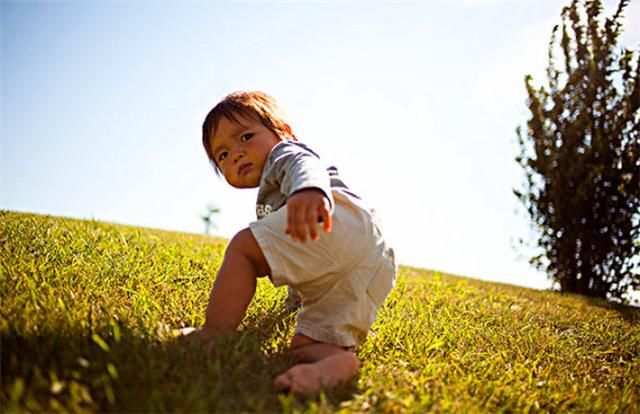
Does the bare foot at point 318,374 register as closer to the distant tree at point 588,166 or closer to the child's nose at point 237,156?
the child's nose at point 237,156

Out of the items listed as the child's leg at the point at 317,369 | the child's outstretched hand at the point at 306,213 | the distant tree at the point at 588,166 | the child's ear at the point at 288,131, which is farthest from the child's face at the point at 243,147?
the distant tree at the point at 588,166

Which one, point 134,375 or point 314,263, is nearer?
point 134,375

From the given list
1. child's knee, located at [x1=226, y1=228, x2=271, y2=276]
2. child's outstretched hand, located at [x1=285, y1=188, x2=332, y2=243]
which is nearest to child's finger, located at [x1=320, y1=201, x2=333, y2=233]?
child's outstretched hand, located at [x1=285, y1=188, x2=332, y2=243]

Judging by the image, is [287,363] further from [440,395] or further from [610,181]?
[610,181]

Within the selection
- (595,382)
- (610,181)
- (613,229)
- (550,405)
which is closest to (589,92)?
(610,181)

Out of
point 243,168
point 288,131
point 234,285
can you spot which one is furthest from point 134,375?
point 288,131

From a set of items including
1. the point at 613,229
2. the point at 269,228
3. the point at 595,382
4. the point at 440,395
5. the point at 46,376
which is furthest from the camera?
the point at 613,229

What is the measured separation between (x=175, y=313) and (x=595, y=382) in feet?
6.84

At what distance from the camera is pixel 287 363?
5.92 ft

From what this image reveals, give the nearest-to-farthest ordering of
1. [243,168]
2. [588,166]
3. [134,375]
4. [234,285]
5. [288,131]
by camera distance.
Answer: [134,375]
[234,285]
[243,168]
[288,131]
[588,166]

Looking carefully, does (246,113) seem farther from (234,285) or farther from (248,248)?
(234,285)

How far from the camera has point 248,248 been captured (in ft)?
6.21

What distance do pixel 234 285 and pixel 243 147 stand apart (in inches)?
30.3

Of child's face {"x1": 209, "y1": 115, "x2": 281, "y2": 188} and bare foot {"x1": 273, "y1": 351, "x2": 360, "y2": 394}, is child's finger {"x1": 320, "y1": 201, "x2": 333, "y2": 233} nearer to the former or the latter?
bare foot {"x1": 273, "y1": 351, "x2": 360, "y2": 394}
